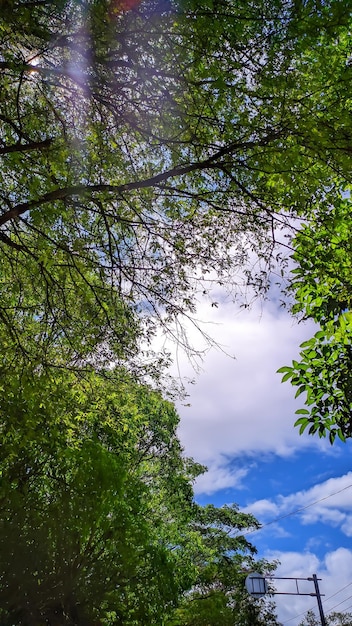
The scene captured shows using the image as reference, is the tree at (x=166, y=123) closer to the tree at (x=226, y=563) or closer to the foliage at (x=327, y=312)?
the foliage at (x=327, y=312)

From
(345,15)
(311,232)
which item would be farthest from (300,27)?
(311,232)

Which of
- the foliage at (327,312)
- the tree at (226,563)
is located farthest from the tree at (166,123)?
the tree at (226,563)

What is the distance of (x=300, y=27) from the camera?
3307 millimetres

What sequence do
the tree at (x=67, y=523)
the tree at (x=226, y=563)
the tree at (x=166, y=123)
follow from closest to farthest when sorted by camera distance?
the tree at (x=166, y=123), the tree at (x=67, y=523), the tree at (x=226, y=563)

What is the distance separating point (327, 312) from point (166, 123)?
2170 mm

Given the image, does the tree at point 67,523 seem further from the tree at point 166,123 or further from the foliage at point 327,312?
the foliage at point 327,312

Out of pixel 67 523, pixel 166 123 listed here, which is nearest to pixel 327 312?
pixel 166 123

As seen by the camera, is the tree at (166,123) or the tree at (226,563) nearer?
the tree at (166,123)

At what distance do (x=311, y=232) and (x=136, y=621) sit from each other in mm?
5502

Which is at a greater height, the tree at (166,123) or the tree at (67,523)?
the tree at (166,123)

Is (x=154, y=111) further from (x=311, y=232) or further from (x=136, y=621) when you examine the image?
(x=136, y=621)

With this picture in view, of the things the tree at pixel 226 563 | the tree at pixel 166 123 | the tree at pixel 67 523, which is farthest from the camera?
the tree at pixel 226 563

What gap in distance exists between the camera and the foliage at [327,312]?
3877 mm

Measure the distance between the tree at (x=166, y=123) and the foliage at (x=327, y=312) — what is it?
0.29 metres
